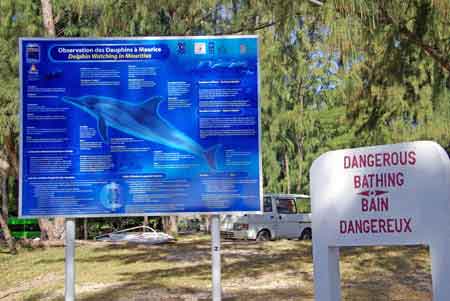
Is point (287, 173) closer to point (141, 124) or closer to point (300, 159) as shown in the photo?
point (300, 159)

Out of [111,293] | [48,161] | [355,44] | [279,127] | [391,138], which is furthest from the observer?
[279,127]

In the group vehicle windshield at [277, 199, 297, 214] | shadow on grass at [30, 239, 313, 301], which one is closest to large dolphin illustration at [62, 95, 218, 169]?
shadow on grass at [30, 239, 313, 301]

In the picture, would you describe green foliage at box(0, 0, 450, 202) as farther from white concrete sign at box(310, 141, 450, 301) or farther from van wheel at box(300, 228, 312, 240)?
van wheel at box(300, 228, 312, 240)

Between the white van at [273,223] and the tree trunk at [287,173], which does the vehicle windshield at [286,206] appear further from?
the tree trunk at [287,173]

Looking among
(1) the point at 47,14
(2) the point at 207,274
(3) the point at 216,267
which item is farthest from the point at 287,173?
(3) the point at 216,267

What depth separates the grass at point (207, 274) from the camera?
10.0 meters

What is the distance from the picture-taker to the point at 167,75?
6988 mm

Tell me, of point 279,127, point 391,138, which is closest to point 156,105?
point 391,138

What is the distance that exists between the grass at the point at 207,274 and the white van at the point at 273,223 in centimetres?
808

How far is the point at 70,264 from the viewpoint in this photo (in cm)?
699

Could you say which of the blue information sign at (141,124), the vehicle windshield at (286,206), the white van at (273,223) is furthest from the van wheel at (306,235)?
the blue information sign at (141,124)

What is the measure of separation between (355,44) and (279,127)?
2364cm

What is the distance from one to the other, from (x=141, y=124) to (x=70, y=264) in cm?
149

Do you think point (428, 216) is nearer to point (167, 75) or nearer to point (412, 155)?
point (412, 155)
